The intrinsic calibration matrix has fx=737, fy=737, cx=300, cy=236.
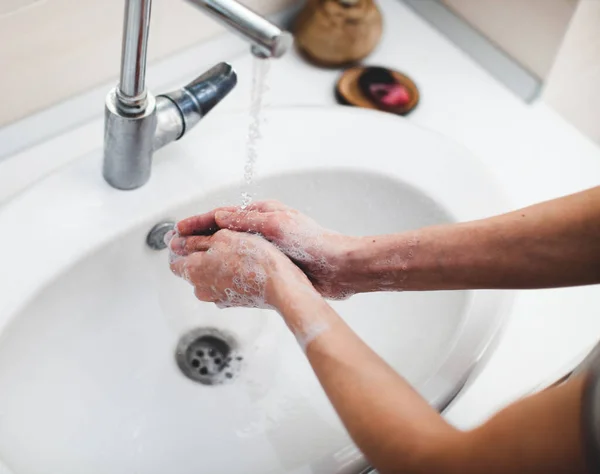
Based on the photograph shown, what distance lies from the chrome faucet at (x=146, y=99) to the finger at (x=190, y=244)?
0.07 m

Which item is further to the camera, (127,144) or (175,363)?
(175,363)

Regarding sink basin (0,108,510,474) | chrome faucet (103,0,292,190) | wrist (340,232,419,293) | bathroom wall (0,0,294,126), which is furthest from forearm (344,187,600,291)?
bathroom wall (0,0,294,126)

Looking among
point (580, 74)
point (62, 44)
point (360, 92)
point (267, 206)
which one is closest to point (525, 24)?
point (580, 74)

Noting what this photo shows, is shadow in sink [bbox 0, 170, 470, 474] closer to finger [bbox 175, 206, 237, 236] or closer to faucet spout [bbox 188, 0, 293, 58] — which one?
finger [bbox 175, 206, 237, 236]

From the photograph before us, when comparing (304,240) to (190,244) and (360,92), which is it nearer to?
(190,244)

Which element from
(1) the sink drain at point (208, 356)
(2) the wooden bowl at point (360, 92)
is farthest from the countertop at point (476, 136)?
(1) the sink drain at point (208, 356)

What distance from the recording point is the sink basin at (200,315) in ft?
2.08

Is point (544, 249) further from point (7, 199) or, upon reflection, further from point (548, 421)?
→ point (7, 199)

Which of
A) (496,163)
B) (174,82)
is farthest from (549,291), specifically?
(174,82)

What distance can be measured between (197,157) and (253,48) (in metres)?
0.27

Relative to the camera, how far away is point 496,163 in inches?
32.2

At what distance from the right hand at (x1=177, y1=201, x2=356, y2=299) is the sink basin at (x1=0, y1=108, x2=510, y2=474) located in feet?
0.28

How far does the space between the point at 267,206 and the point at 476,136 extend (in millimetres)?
304

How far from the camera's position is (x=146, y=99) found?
24.5 inches
